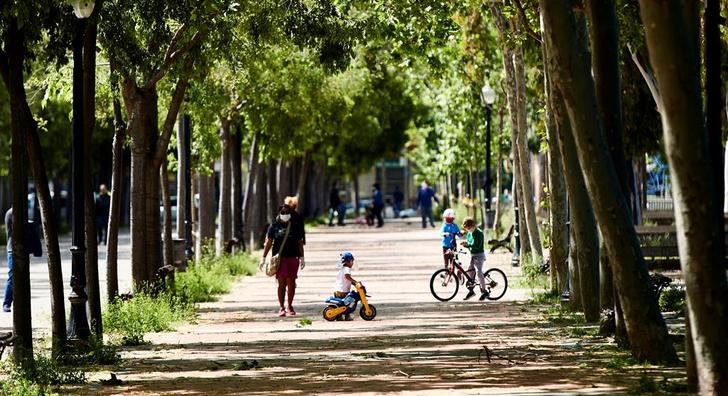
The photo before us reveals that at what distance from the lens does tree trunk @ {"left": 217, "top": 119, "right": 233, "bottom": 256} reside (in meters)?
39.0

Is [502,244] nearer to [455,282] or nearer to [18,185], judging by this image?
[455,282]

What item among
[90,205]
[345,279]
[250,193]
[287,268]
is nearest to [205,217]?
[250,193]

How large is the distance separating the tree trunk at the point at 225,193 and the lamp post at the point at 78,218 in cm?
2003

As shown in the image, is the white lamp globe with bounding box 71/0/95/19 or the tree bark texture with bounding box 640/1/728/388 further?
the white lamp globe with bounding box 71/0/95/19

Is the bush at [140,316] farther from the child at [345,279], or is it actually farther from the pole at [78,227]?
the child at [345,279]

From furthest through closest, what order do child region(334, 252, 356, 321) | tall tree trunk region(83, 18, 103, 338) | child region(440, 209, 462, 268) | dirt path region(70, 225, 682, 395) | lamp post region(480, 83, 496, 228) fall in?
lamp post region(480, 83, 496, 228), child region(440, 209, 462, 268), child region(334, 252, 356, 321), tall tree trunk region(83, 18, 103, 338), dirt path region(70, 225, 682, 395)

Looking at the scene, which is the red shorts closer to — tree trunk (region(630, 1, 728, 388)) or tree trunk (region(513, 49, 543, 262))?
tree trunk (region(513, 49, 543, 262))

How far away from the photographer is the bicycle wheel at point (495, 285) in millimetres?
26484

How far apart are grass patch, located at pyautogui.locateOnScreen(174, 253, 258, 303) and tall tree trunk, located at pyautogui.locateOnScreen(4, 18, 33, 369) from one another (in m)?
9.14

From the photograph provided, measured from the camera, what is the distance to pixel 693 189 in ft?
37.7

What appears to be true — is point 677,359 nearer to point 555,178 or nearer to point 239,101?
point 555,178


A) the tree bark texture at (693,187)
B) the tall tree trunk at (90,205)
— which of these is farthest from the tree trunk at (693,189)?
the tall tree trunk at (90,205)

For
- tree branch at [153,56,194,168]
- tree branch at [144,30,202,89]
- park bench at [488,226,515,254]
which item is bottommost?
park bench at [488,226,515,254]

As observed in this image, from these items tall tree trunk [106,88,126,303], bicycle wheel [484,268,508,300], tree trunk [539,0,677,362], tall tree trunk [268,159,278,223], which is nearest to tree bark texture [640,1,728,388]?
tree trunk [539,0,677,362]
